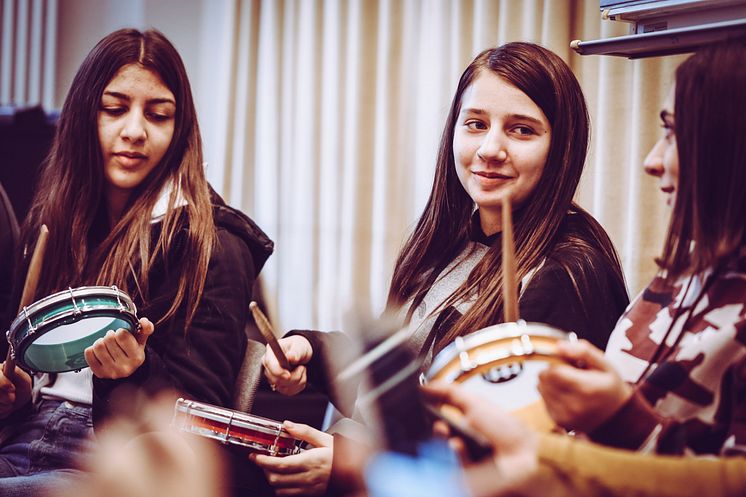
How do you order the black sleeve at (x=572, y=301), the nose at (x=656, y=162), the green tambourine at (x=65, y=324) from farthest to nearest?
1. the green tambourine at (x=65, y=324)
2. the black sleeve at (x=572, y=301)
3. the nose at (x=656, y=162)

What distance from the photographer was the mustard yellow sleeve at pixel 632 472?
2.83ft

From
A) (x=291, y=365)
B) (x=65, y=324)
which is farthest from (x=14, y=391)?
(x=291, y=365)

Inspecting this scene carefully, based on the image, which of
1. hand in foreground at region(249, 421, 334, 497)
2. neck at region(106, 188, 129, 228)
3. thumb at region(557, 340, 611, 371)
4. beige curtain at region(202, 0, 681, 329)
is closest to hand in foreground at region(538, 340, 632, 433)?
thumb at region(557, 340, 611, 371)

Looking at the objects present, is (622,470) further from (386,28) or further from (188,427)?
(386,28)

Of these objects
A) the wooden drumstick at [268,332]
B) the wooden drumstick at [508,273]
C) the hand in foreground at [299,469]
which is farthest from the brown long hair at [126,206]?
the wooden drumstick at [508,273]

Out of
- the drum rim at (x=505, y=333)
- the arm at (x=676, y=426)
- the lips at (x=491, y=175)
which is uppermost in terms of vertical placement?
the lips at (x=491, y=175)

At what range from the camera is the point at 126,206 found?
1.88 meters

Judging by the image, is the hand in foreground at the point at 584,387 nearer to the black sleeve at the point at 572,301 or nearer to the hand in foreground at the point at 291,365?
the black sleeve at the point at 572,301

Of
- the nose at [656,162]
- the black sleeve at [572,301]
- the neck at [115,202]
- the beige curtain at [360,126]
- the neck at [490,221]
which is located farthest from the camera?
the beige curtain at [360,126]

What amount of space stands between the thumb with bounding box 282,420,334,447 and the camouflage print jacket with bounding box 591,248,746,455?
1.85 ft

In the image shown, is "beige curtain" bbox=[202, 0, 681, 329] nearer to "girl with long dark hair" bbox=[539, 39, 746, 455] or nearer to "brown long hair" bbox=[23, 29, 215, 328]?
"brown long hair" bbox=[23, 29, 215, 328]

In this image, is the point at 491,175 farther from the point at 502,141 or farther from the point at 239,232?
the point at 239,232

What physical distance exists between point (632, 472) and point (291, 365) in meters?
0.80

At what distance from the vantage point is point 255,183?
348 cm
